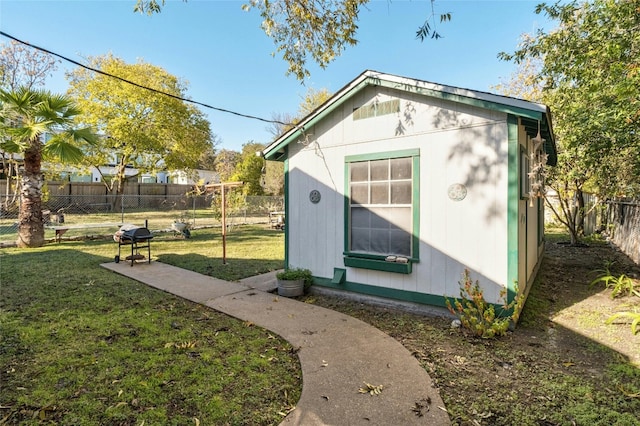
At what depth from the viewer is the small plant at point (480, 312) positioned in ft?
13.3

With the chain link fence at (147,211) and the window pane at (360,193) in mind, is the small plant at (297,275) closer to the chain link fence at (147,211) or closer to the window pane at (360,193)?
the window pane at (360,193)

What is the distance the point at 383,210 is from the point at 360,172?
0.75m

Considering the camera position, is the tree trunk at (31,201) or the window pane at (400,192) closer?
the window pane at (400,192)

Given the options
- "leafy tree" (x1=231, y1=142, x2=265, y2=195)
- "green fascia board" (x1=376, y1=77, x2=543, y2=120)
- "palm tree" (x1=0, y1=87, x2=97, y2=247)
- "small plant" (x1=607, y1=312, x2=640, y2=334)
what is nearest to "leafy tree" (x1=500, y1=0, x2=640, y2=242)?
"green fascia board" (x1=376, y1=77, x2=543, y2=120)

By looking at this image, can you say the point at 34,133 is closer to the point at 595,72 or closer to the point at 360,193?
the point at 360,193

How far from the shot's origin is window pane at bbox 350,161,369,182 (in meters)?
5.45

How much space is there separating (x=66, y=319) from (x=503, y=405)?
5.26m

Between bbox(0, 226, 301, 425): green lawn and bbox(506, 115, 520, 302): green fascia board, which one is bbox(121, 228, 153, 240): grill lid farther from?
bbox(506, 115, 520, 302): green fascia board

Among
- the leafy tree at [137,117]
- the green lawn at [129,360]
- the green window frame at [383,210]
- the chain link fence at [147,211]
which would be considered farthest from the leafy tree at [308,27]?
the leafy tree at [137,117]

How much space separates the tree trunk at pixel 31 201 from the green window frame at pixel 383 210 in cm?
969

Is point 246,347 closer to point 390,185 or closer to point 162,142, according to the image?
point 390,185

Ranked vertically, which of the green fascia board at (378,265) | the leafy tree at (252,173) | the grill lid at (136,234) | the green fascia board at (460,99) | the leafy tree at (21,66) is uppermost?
the leafy tree at (21,66)

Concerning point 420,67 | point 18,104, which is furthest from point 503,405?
point 18,104

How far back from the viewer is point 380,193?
210 inches
